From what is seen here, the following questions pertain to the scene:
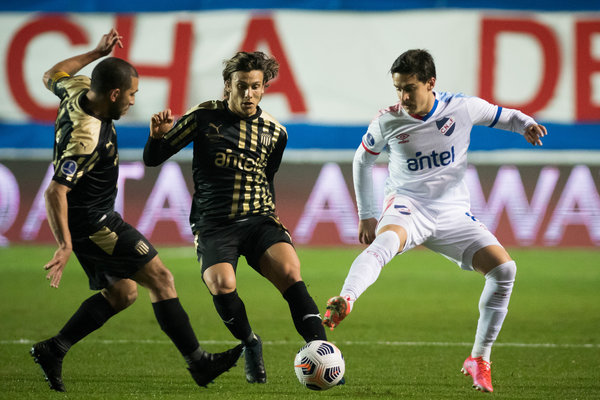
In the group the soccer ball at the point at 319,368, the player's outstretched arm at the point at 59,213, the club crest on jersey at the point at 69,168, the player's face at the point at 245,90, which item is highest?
the player's face at the point at 245,90

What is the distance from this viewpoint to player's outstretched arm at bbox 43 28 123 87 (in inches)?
218

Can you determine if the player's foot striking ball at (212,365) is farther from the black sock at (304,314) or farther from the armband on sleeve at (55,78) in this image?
the armband on sleeve at (55,78)

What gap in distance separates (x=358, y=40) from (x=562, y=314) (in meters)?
6.74

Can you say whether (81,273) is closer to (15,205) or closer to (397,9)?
(15,205)

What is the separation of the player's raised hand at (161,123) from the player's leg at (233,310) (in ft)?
2.79

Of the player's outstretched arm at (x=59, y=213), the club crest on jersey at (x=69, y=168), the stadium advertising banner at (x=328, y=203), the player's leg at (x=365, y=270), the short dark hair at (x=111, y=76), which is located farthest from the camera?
the stadium advertising banner at (x=328, y=203)

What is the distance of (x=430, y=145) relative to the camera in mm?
5414

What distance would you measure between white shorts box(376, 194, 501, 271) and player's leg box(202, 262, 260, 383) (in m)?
0.93

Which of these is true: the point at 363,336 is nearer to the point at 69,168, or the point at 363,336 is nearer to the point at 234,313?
the point at 234,313

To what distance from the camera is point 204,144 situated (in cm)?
544

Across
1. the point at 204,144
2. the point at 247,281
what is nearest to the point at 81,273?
the point at 247,281

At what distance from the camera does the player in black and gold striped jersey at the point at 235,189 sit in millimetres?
5234

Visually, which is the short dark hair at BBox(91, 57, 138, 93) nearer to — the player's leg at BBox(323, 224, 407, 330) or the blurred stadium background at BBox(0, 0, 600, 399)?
the player's leg at BBox(323, 224, 407, 330)

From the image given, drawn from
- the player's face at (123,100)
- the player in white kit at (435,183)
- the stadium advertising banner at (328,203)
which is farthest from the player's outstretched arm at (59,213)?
the stadium advertising banner at (328,203)
